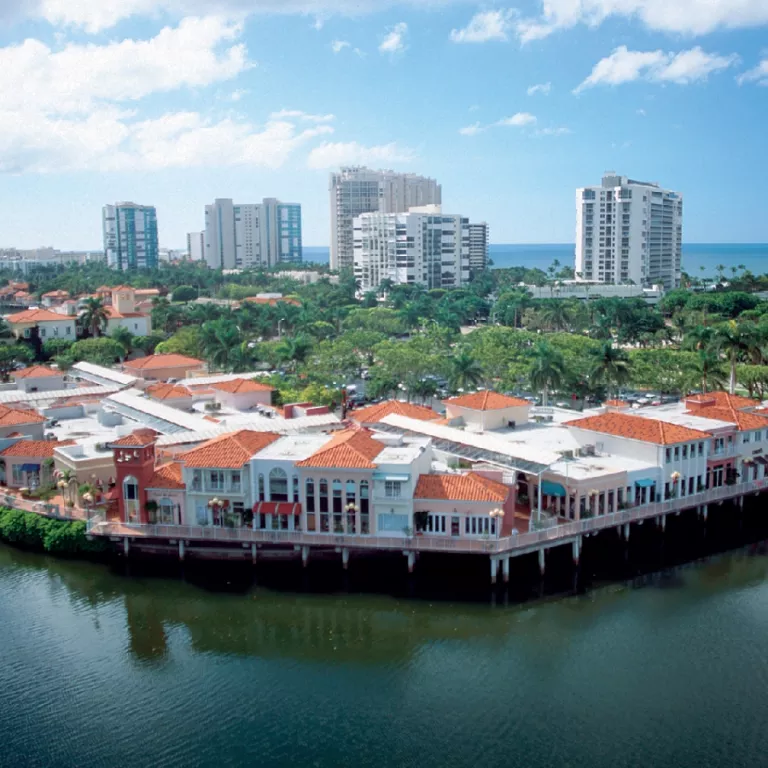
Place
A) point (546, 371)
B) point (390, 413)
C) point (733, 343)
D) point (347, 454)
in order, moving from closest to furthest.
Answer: point (347, 454) < point (390, 413) < point (546, 371) < point (733, 343)

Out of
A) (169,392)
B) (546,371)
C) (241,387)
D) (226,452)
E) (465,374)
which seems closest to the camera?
(226,452)

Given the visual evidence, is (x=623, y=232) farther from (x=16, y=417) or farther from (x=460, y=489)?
(x=460, y=489)

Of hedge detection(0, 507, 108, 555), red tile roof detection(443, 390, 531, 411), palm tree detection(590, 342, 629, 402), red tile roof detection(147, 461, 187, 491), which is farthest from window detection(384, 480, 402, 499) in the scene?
palm tree detection(590, 342, 629, 402)

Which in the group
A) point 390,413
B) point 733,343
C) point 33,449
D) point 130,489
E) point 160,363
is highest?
point 733,343

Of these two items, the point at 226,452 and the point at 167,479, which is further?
the point at 167,479

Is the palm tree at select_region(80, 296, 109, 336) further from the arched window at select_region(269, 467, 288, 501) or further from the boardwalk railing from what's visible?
the arched window at select_region(269, 467, 288, 501)

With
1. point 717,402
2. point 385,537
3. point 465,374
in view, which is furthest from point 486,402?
point 385,537

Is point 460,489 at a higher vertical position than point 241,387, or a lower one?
lower
